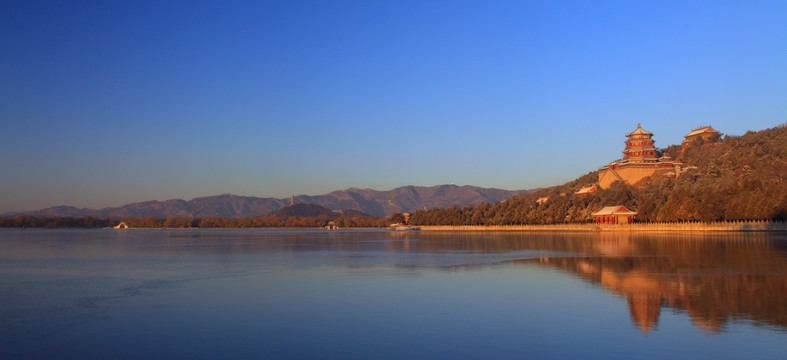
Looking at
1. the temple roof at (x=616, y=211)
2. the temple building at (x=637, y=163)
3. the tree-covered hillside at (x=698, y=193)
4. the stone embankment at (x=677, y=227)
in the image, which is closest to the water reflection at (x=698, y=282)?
the stone embankment at (x=677, y=227)

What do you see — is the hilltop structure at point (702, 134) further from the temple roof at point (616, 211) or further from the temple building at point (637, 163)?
the temple roof at point (616, 211)

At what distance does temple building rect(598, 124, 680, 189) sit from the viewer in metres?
114

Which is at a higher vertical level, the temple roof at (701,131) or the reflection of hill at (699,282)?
the temple roof at (701,131)

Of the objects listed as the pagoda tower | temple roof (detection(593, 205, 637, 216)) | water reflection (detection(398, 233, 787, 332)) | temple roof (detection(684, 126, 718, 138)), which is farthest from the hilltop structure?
water reflection (detection(398, 233, 787, 332))

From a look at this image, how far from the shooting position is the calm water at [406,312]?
449 inches

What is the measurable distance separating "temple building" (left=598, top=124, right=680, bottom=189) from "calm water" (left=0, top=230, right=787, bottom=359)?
9214 centimetres

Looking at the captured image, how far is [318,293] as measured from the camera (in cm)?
1923

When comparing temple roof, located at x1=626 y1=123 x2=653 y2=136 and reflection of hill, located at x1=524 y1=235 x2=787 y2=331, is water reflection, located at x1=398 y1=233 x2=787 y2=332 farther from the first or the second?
temple roof, located at x1=626 y1=123 x2=653 y2=136

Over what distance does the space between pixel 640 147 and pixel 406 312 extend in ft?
376

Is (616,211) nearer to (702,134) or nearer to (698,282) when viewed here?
(702,134)

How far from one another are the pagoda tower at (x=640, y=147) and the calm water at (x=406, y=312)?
97624 mm

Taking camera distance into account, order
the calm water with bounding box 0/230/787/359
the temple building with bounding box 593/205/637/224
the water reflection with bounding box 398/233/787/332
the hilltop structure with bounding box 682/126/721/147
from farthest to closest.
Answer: the hilltop structure with bounding box 682/126/721/147
the temple building with bounding box 593/205/637/224
the water reflection with bounding box 398/233/787/332
the calm water with bounding box 0/230/787/359

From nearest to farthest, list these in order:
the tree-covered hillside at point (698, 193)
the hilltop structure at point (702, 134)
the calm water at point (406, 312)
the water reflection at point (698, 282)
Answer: the calm water at point (406, 312) < the water reflection at point (698, 282) < the tree-covered hillside at point (698, 193) < the hilltop structure at point (702, 134)

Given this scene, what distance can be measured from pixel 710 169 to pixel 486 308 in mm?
90651
